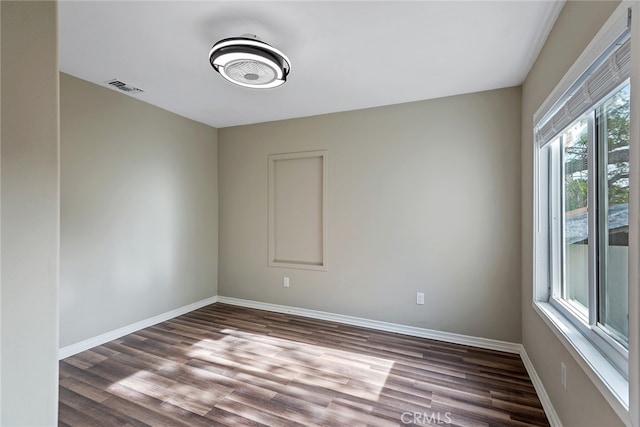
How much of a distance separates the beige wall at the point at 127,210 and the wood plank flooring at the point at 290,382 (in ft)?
1.46

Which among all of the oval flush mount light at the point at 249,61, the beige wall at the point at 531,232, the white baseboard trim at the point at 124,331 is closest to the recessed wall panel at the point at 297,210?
the white baseboard trim at the point at 124,331

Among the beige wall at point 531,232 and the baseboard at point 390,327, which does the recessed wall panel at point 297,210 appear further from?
the beige wall at point 531,232

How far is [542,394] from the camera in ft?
6.77

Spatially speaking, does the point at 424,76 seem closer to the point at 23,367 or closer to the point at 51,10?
the point at 51,10

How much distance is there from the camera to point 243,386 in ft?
7.47

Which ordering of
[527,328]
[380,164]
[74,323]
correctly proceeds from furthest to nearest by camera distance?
[380,164]
[74,323]
[527,328]

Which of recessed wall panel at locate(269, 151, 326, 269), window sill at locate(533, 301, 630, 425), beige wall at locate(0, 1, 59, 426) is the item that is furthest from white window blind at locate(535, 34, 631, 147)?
recessed wall panel at locate(269, 151, 326, 269)

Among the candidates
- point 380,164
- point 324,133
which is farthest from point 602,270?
point 324,133

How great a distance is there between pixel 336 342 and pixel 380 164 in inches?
78.8

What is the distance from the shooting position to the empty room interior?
112 cm

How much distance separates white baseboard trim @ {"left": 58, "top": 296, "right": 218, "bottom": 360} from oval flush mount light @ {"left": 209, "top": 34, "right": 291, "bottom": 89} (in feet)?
8.92

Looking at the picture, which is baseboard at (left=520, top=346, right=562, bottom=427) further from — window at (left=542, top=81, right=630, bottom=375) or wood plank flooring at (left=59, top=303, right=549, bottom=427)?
window at (left=542, top=81, right=630, bottom=375)

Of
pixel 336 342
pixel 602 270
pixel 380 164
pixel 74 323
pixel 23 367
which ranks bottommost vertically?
pixel 336 342

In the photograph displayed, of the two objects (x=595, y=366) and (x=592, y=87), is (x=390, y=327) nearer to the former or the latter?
(x=595, y=366)
